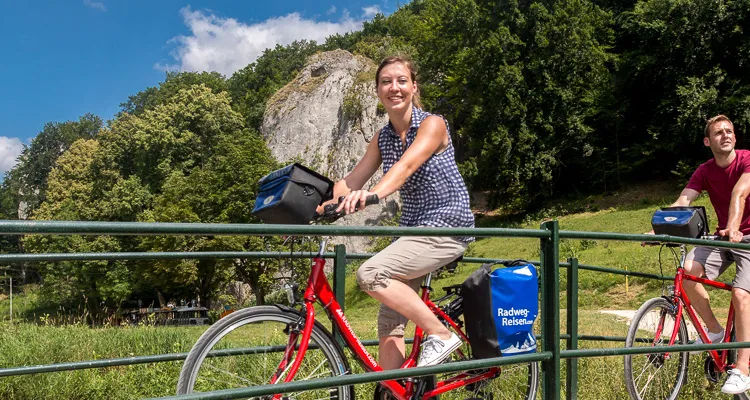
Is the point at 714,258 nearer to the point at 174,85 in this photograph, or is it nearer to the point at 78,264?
the point at 78,264

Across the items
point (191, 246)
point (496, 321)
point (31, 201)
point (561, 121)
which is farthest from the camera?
point (31, 201)

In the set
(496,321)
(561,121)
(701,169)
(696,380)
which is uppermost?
(561,121)

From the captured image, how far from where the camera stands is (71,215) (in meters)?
43.9

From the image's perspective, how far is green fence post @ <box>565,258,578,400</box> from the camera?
132 inches

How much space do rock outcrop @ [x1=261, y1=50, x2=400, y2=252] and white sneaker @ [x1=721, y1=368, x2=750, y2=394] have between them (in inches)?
1332

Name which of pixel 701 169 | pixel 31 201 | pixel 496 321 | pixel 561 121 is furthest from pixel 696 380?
pixel 31 201

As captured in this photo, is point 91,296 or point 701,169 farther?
point 91,296

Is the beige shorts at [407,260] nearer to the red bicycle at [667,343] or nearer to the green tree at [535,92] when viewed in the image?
the red bicycle at [667,343]

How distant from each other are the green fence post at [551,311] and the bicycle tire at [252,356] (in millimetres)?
895

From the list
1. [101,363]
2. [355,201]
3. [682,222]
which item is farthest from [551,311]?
[101,363]

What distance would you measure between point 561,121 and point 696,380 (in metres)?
33.2

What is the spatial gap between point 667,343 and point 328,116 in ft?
131

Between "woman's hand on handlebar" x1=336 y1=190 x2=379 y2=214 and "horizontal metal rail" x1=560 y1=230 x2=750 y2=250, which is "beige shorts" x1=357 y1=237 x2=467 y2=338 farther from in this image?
"horizontal metal rail" x1=560 y1=230 x2=750 y2=250

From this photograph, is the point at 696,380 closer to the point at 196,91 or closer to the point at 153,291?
the point at 153,291
